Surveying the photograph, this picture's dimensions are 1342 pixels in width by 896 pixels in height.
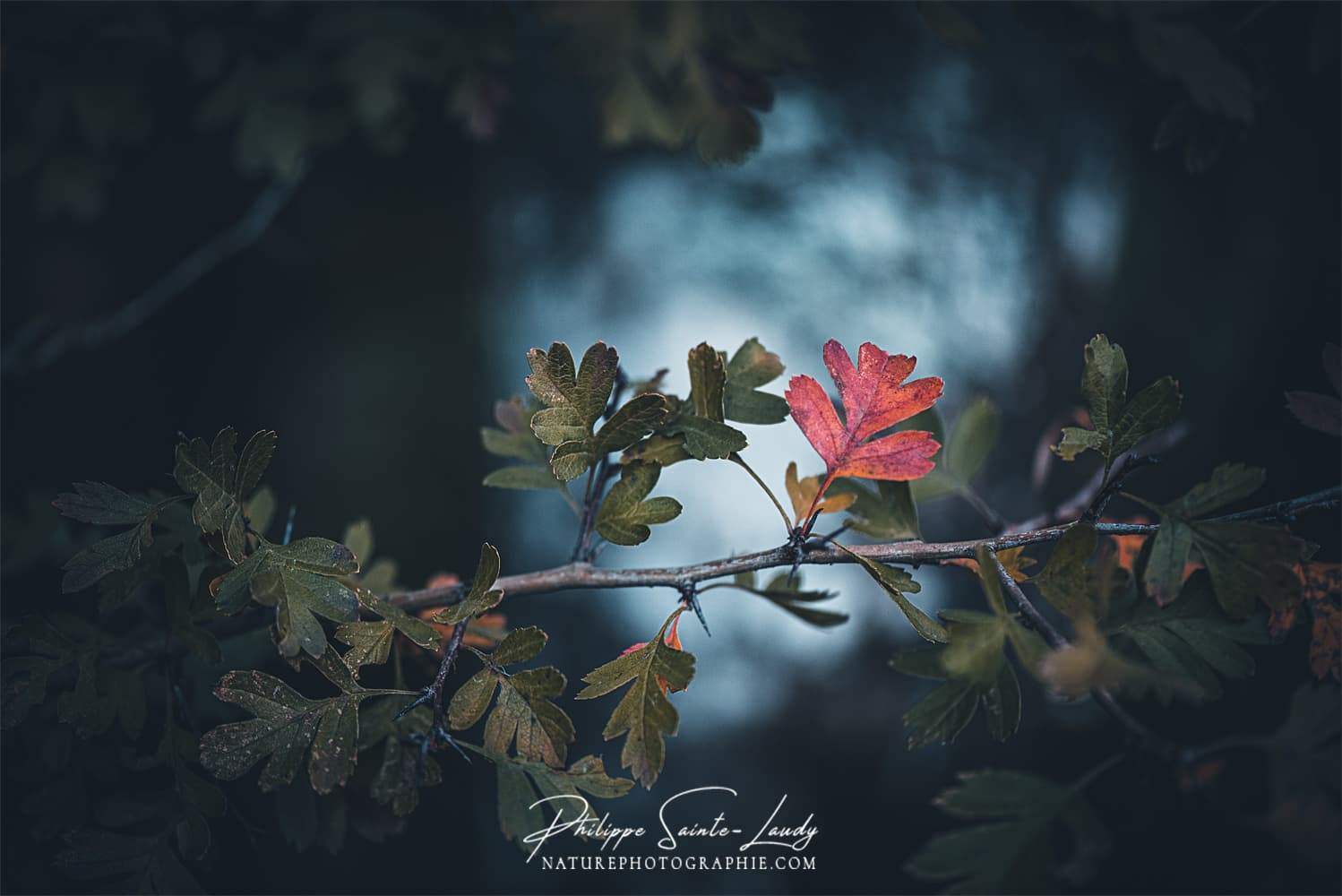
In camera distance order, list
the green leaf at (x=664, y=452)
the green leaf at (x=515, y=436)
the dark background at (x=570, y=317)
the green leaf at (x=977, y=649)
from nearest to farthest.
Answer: the green leaf at (x=977, y=649), the green leaf at (x=664, y=452), the green leaf at (x=515, y=436), the dark background at (x=570, y=317)

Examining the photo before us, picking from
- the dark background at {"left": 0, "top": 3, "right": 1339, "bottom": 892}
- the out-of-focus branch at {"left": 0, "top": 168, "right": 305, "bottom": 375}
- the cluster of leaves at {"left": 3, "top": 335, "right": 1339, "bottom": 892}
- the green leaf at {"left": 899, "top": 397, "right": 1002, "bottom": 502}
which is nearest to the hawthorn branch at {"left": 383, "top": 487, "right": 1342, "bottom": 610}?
the cluster of leaves at {"left": 3, "top": 335, "right": 1339, "bottom": 892}

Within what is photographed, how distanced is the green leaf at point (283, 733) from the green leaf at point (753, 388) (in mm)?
306

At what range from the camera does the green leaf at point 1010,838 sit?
0.43 meters

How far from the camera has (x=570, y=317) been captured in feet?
3.89

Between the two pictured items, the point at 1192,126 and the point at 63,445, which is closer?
the point at 1192,126

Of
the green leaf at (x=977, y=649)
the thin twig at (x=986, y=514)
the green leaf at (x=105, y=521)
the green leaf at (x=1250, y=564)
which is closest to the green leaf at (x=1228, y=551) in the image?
the green leaf at (x=1250, y=564)

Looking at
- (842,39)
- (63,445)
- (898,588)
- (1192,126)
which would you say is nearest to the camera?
(898,588)

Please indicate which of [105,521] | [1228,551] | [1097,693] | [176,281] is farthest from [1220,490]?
[176,281]

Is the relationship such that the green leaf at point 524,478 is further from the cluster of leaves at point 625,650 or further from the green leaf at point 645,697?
the green leaf at point 645,697

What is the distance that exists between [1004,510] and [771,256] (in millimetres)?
520

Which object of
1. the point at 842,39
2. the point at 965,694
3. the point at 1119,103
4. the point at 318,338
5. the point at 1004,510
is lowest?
the point at 1004,510

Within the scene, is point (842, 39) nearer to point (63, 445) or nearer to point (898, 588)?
point (898, 588)

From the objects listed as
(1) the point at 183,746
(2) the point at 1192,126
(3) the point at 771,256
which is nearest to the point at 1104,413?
(2) the point at 1192,126

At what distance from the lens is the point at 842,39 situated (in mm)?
1153
